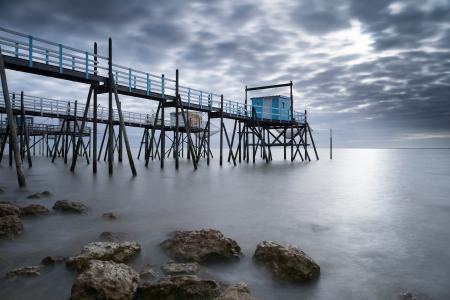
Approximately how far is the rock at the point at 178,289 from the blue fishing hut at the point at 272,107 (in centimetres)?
2665

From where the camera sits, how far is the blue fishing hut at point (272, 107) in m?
30.2

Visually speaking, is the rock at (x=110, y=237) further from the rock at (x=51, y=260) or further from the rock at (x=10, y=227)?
the rock at (x=10, y=227)

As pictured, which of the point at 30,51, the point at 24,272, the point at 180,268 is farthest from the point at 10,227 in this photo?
the point at 30,51

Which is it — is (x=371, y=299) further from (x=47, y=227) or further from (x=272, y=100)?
(x=272, y=100)

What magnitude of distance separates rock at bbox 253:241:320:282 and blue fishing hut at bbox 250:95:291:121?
25562mm

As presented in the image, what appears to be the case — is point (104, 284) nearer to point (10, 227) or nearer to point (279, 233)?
point (10, 227)

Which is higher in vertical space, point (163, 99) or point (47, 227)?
point (163, 99)

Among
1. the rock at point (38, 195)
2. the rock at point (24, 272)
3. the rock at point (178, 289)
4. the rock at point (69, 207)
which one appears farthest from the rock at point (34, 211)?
the rock at point (178, 289)

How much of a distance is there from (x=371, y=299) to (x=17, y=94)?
3008cm

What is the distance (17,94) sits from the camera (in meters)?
26.3

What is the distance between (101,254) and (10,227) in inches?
103

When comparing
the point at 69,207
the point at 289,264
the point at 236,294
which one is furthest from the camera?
the point at 69,207

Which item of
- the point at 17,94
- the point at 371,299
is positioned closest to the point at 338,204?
the point at 371,299

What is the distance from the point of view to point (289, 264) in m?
4.39
